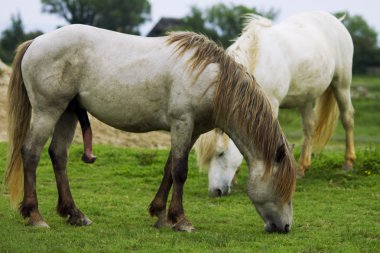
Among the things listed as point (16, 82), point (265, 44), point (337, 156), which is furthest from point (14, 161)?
point (337, 156)

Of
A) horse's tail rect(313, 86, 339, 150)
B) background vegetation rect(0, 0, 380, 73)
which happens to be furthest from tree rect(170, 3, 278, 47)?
horse's tail rect(313, 86, 339, 150)

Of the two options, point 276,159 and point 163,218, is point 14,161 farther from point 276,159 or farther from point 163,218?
point 276,159

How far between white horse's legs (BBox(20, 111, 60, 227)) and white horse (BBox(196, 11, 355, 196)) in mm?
2689

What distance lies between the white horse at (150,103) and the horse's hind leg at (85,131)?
0.05m

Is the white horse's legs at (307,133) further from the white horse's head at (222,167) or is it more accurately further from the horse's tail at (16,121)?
the horse's tail at (16,121)

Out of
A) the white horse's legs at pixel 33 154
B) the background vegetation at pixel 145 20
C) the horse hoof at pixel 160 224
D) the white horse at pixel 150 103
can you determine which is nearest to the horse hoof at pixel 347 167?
the white horse at pixel 150 103

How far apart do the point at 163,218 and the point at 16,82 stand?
6.11ft

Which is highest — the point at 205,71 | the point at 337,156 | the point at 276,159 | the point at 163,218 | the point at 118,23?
the point at 205,71

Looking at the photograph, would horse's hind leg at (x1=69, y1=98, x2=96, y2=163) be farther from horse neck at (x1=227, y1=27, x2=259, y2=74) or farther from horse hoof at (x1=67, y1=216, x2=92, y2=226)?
horse neck at (x1=227, y1=27, x2=259, y2=74)

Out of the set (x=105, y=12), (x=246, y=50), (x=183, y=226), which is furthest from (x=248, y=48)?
(x=105, y=12)

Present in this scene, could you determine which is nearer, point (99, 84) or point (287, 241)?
point (287, 241)

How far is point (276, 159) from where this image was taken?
6.39 metres

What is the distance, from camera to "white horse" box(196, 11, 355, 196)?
29.1 feet

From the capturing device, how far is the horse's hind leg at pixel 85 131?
685 cm
